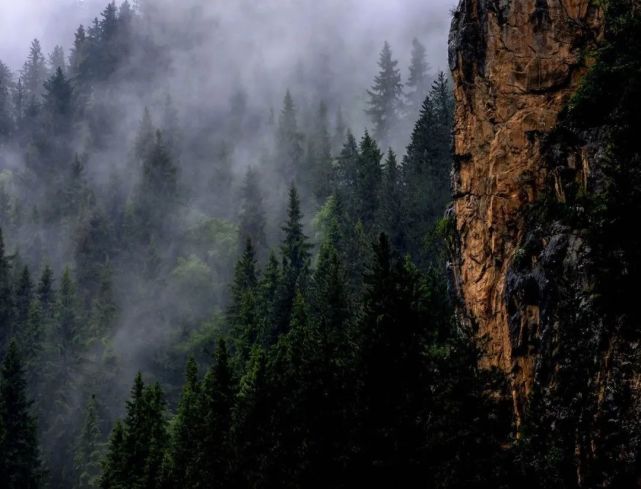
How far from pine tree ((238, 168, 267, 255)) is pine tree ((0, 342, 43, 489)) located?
4509cm

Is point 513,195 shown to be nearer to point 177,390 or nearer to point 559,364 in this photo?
point 559,364

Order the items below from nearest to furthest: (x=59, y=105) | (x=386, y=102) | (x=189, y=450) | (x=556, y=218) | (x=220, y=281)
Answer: (x=556, y=218)
(x=189, y=450)
(x=220, y=281)
(x=386, y=102)
(x=59, y=105)

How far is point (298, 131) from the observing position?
12938cm

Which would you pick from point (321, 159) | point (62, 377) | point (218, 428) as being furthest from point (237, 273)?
point (321, 159)

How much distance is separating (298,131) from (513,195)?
103216 mm

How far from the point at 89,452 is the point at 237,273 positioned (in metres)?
23.4

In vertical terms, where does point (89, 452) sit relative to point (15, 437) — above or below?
below

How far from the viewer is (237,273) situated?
253 ft

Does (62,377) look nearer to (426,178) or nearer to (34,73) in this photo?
(426,178)

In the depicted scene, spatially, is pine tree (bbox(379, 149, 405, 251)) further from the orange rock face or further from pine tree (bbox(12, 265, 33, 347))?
pine tree (bbox(12, 265, 33, 347))

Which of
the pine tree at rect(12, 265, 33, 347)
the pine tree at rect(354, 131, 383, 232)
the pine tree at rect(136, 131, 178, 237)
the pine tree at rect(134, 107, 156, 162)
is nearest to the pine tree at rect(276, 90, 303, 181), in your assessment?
the pine tree at rect(136, 131, 178, 237)

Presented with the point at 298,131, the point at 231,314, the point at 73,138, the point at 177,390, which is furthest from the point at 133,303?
the point at 73,138

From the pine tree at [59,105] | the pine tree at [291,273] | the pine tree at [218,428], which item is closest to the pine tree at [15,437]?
the pine tree at [291,273]

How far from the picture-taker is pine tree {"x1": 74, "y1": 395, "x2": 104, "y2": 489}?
7494 centimetres
